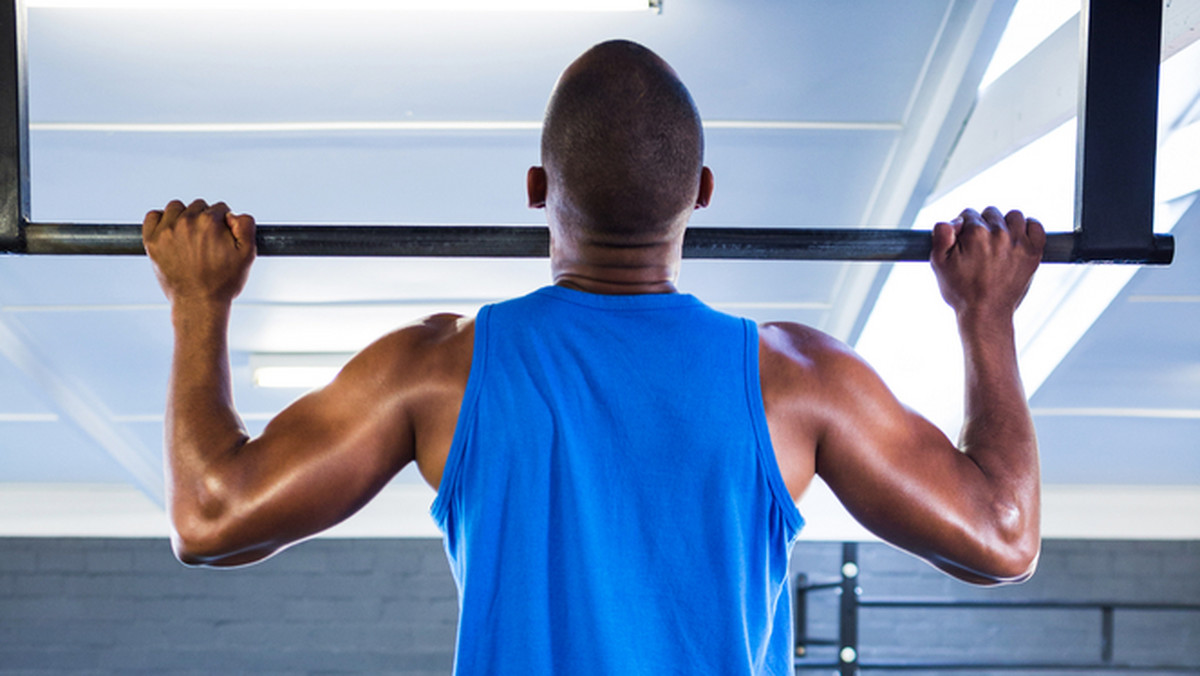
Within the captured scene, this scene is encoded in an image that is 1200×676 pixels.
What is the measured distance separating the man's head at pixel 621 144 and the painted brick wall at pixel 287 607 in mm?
5252

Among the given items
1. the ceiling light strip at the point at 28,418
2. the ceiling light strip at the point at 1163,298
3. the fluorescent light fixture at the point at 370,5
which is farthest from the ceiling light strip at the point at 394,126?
the ceiling light strip at the point at 28,418

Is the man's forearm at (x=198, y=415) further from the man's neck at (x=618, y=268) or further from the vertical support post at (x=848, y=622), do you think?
the vertical support post at (x=848, y=622)

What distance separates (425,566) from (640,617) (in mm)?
5332

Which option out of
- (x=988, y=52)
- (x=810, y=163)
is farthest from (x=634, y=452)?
(x=810, y=163)

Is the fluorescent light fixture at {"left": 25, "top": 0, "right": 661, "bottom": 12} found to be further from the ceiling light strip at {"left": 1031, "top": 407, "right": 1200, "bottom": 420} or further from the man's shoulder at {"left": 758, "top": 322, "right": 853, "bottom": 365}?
the ceiling light strip at {"left": 1031, "top": 407, "right": 1200, "bottom": 420}

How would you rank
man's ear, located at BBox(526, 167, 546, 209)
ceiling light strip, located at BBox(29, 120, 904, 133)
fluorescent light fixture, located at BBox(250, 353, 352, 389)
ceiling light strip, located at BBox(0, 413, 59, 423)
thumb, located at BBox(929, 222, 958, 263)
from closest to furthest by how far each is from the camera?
man's ear, located at BBox(526, 167, 546, 209) → thumb, located at BBox(929, 222, 958, 263) → ceiling light strip, located at BBox(29, 120, 904, 133) → fluorescent light fixture, located at BBox(250, 353, 352, 389) → ceiling light strip, located at BBox(0, 413, 59, 423)

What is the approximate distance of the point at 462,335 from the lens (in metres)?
0.95

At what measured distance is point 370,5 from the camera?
203cm

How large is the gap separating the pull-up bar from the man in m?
0.11

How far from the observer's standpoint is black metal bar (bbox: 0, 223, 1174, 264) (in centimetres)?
106

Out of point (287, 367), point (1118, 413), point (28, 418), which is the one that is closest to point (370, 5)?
point (287, 367)

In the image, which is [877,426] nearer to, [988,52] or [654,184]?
[654,184]

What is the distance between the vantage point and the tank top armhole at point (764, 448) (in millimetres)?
900

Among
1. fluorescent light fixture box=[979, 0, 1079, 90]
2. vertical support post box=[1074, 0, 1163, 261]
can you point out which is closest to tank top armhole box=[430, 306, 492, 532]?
vertical support post box=[1074, 0, 1163, 261]
